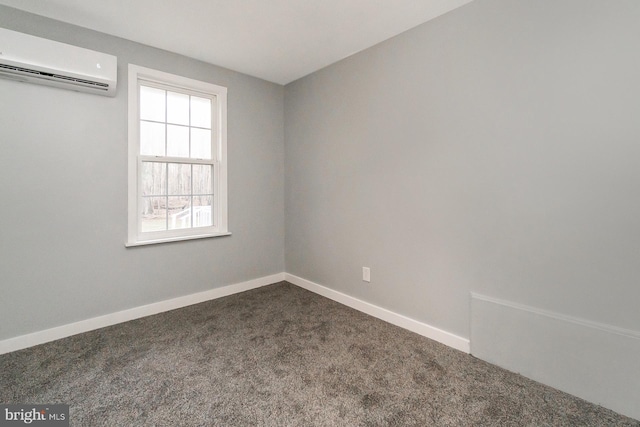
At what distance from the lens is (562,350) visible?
5.63 ft

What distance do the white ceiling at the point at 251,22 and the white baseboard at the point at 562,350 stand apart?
7.28 feet

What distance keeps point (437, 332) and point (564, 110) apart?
5.75 feet

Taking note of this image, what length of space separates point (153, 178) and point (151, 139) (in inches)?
15.1

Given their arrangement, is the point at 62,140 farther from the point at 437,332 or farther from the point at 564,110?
the point at 564,110

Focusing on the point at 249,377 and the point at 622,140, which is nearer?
the point at 622,140

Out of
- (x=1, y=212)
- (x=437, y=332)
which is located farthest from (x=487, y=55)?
(x=1, y=212)

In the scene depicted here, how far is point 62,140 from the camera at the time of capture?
2330mm

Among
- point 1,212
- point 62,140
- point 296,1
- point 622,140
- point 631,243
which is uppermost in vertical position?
point 296,1

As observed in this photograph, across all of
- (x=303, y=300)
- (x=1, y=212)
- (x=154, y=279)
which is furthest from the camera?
(x=303, y=300)

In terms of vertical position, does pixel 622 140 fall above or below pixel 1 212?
above

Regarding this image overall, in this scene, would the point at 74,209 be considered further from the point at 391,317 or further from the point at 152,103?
the point at 391,317

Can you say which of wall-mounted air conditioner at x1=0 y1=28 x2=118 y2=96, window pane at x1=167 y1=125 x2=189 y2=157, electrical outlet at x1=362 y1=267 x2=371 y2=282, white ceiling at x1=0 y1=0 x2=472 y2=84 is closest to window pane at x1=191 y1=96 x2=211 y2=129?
window pane at x1=167 y1=125 x2=189 y2=157

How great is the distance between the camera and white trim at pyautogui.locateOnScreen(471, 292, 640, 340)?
5.03ft

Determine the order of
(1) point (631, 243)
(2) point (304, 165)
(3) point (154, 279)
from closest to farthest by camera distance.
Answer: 1. (1) point (631, 243)
2. (3) point (154, 279)
3. (2) point (304, 165)
